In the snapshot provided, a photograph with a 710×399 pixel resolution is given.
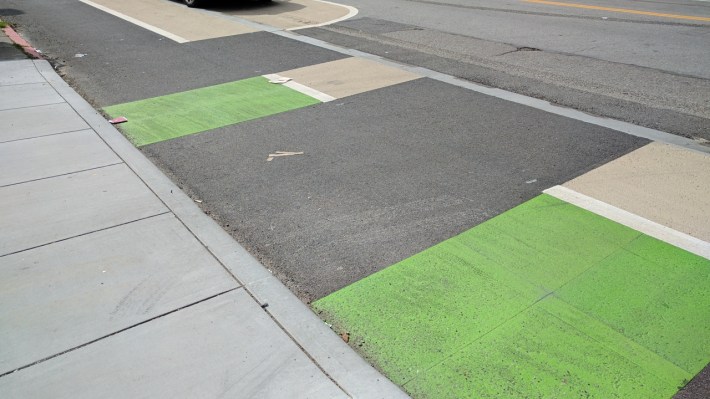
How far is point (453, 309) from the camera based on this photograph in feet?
12.9

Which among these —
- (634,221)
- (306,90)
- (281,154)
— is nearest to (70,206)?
(281,154)

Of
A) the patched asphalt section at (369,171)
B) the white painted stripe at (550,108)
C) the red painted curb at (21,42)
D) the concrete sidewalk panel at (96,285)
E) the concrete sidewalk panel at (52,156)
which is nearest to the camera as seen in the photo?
the concrete sidewalk panel at (96,285)

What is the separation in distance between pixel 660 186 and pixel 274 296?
3.88 meters

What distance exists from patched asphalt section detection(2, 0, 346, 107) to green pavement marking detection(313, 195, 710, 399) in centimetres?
616

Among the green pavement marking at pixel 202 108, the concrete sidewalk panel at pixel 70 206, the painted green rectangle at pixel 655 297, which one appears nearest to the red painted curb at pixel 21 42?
the green pavement marking at pixel 202 108

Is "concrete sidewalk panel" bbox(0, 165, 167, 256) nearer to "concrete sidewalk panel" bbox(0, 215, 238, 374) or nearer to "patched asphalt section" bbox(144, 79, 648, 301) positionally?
"concrete sidewalk panel" bbox(0, 215, 238, 374)

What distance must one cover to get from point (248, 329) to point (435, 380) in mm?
1235

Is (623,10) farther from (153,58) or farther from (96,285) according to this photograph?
(96,285)

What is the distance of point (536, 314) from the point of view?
3.86 m

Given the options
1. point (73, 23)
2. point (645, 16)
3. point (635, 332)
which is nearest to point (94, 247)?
point (635, 332)

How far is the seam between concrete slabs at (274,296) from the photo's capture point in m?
3.37

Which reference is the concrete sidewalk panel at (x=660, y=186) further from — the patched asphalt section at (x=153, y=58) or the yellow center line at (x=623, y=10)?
the yellow center line at (x=623, y=10)

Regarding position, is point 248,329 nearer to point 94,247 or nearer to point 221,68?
point 94,247

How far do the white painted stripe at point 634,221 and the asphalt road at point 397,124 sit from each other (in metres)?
0.28
